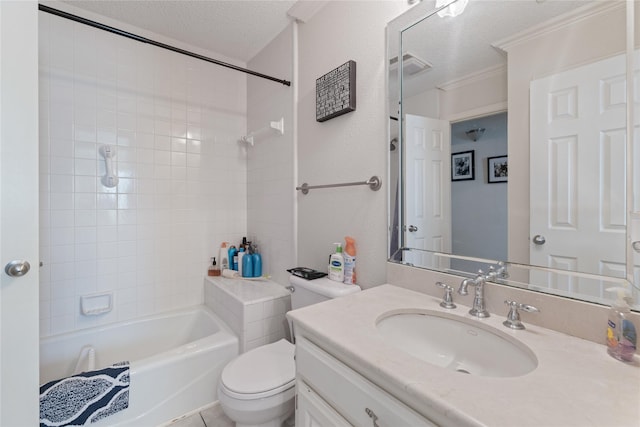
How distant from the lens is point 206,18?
188cm

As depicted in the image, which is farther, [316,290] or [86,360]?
[86,360]

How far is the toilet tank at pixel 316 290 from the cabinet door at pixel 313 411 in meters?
0.48

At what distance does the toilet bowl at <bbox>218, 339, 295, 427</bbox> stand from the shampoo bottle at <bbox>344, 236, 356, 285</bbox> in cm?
50

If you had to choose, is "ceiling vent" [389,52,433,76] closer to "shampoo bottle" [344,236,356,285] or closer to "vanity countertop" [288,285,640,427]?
"shampoo bottle" [344,236,356,285]

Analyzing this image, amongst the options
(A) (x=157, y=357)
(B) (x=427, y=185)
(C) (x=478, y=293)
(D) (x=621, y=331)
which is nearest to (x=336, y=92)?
(B) (x=427, y=185)

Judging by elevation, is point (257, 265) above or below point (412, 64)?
below

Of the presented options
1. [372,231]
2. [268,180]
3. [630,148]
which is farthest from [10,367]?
[630,148]

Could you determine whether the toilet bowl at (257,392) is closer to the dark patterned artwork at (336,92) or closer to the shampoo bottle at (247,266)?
the shampoo bottle at (247,266)

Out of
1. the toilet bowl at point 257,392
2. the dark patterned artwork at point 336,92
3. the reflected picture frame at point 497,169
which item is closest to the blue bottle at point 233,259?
the toilet bowl at point 257,392

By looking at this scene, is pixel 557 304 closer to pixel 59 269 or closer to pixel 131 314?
pixel 131 314

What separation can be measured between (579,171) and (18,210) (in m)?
1.82

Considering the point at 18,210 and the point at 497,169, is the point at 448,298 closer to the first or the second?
the point at 497,169

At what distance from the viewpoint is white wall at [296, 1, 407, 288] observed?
4.45 feet

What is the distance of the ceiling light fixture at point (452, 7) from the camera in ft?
3.54
